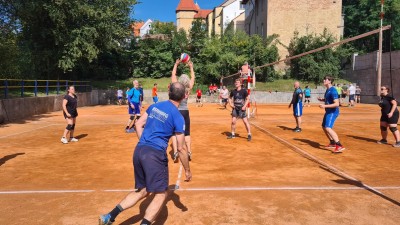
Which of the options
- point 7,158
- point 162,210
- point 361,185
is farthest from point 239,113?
point 7,158

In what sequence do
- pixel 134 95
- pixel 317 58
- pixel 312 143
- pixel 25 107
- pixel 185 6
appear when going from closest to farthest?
pixel 312 143 → pixel 134 95 → pixel 25 107 → pixel 317 58 → pixel 185 6

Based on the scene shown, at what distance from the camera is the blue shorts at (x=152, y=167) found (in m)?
3.72

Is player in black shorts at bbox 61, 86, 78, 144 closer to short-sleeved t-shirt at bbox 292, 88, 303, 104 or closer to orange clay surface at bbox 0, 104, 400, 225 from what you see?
orange clay surface at bbox 0, 104, 400, 225

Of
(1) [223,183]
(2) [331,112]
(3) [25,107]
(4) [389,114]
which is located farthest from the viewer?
(3) [25,107]

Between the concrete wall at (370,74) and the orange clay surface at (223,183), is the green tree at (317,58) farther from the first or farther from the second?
the orange clay surface at (223,183)

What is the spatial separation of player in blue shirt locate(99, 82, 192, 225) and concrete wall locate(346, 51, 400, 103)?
3085cm

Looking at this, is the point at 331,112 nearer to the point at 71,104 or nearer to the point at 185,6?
the point at 71,104

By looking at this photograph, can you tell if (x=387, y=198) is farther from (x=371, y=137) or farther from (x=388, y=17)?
(x=388, y=17)

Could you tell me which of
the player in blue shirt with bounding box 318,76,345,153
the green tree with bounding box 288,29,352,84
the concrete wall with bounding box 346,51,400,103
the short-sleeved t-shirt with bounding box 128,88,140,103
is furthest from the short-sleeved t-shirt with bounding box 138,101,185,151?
the green tree with bounding box 288,29,352,84

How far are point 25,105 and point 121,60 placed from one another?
25.7 meters

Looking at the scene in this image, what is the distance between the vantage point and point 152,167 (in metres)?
3.72

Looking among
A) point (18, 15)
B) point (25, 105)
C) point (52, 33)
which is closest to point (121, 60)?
point (52, 33)

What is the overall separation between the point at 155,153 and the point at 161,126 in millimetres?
343

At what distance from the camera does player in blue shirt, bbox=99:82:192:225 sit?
3.73 meters
